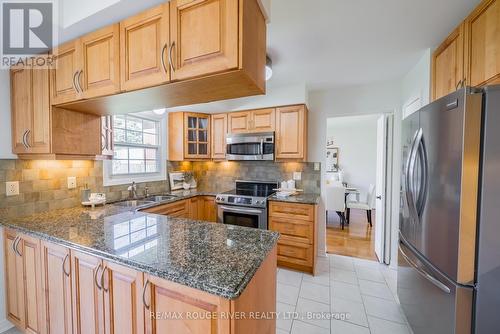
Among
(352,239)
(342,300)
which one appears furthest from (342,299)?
(352,239)

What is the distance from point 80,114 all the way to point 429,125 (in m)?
2.71

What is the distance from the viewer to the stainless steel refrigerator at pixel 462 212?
3.47 ft

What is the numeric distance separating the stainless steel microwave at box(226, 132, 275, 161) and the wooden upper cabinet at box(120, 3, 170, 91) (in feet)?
6.70

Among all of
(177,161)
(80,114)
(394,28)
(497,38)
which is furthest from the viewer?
(177,161)

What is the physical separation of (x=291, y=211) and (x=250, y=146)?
1.13 metres

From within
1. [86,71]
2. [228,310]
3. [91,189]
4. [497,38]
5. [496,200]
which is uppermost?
[497,38]

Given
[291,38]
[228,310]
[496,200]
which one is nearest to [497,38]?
[496,200]

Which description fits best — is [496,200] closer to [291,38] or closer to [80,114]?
[291,38]

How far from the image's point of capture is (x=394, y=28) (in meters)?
1.74

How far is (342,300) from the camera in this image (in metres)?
2.19

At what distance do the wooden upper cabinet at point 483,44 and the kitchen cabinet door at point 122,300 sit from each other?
7.41 feet

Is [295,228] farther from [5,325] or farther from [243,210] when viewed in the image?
[5,325]

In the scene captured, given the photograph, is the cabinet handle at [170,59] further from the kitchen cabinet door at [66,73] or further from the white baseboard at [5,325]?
the white baseboard at [5,325]

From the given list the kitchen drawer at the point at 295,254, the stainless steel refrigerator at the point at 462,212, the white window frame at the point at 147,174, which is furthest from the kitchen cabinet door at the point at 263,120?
the stainless steel refrigerator at the point at 462,212
